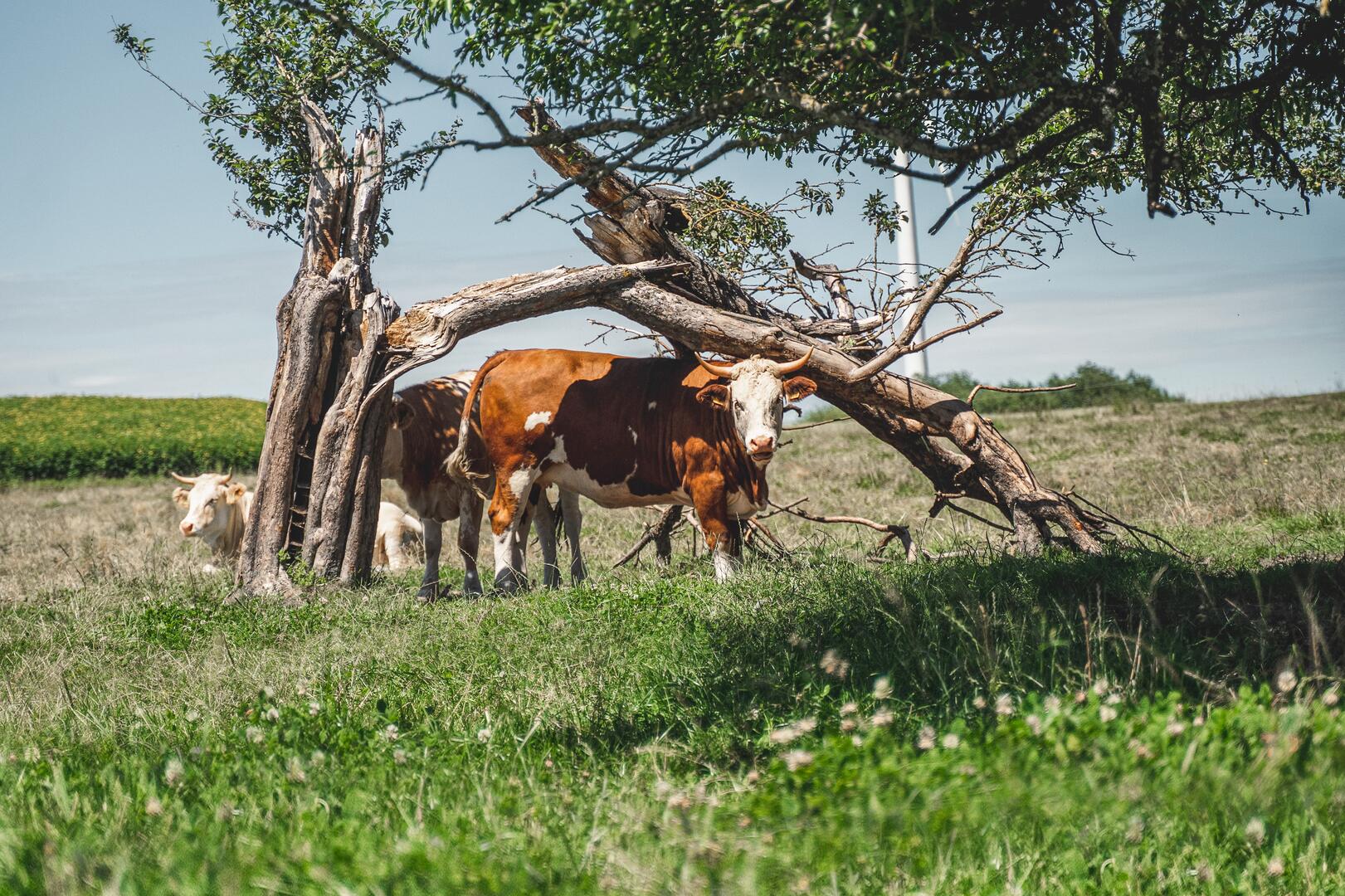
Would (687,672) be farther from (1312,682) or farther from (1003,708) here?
(1312,682)

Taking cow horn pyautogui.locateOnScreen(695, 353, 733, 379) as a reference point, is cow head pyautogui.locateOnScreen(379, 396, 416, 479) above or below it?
below

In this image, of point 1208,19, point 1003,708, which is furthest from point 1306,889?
point 1208,19

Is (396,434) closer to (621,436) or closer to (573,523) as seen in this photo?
(573,523)

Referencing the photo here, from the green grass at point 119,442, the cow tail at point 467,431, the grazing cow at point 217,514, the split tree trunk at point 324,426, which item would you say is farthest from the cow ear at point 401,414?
the green grass at point 119,442

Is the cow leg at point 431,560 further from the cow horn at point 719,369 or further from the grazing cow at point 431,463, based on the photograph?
the cow horn at point 719,369

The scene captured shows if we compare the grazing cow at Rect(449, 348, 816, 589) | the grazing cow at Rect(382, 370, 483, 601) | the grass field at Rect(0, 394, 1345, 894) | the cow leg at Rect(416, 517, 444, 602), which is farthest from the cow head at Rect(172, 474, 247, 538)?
the grazing cow at Rect(449, 348, 816, 589)

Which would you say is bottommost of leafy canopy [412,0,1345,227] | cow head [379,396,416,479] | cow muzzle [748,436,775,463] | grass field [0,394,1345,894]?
grass field [0,394,1345,894]

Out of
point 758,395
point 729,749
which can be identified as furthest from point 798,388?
point 729,749

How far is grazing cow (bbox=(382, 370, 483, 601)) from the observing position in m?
12.2

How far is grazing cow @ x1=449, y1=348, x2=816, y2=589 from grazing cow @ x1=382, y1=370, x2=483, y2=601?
1172mm

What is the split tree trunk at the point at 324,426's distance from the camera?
11273 mm

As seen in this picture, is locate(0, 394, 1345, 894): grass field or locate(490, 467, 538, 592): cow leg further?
locate(490, 467, 538, 592): cow leg

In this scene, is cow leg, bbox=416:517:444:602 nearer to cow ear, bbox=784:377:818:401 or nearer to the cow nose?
the cow nose

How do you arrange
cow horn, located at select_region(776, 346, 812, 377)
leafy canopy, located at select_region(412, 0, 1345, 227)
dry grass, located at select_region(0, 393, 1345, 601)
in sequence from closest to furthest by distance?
leafy canopy, located at select_region(412, 0, 1345, 227) → cow horn, located at select_region(776, 346, 812, 377) → dry grass, located at select_region(0, 393, 1345, 601)
